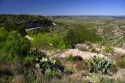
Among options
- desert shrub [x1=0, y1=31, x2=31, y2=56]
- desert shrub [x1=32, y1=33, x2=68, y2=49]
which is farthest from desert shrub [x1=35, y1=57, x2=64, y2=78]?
desert shrub [x1=32, y1=33, x2=68, y2=49]

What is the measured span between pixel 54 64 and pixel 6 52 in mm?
2517

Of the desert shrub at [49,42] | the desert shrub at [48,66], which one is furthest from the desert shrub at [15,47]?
the desert shrub at [49,42]

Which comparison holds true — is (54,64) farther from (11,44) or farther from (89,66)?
(11,44)

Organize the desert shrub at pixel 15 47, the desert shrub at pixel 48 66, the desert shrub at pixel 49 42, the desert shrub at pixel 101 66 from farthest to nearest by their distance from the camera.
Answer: the desert shrub at pixel 49 42 < the desert shrub at pixel 15 47 < the desert shrub at pixel 101 66 < the desert shrub at pixel 48 66

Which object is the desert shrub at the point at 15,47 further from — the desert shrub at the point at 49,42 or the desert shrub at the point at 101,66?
the desert shrub at the point at 49,42

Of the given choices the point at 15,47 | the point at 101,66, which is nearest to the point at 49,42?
the point at 15,47

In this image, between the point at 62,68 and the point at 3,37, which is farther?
the point at 3,37

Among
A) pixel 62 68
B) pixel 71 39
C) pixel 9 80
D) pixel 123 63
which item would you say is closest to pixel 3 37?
pixel 62 68

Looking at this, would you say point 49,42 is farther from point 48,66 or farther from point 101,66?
point 48,66

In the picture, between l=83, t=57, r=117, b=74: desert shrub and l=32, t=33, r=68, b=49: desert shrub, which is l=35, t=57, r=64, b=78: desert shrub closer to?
l=83, t=57, r=117, b=74: desert shrub

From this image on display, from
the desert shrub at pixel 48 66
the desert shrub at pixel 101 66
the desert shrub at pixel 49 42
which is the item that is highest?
the desert shrub at pixel 48 66

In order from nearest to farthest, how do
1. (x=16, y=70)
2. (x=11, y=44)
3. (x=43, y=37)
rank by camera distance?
(x=16, y=70)
(x=11, y=44)
(x=43, y=37)

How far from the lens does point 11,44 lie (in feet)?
49.1

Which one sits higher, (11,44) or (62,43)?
(11,44)
